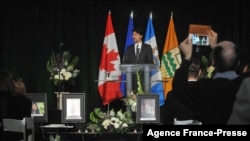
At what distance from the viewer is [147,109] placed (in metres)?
6.66

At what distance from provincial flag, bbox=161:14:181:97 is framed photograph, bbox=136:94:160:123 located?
2616 mm

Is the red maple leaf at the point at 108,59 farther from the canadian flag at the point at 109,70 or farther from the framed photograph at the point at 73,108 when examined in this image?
the framed photograph at the point at 73,108

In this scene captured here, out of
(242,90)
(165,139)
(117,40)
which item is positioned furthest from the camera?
(117,40)

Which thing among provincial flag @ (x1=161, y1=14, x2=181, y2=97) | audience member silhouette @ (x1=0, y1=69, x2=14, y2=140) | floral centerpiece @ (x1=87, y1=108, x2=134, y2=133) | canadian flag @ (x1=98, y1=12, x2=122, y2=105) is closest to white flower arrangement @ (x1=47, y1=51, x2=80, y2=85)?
canadian flag @ (x1=98, y1=12, x2=122, y2=105)

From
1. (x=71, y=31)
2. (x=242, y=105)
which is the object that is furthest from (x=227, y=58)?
(x=71, y=31)

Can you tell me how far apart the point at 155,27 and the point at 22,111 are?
16.0ft

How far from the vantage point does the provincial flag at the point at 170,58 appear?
9.33 metres

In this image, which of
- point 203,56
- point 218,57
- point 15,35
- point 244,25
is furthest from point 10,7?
point 218,57

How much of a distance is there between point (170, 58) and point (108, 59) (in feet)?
3.75

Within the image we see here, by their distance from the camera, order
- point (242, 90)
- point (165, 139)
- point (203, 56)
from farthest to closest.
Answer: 1. point (203, 56)
2. point (165, 139)
3. point (242, 90)

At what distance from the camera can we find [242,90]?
9.53ft

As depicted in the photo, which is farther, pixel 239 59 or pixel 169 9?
pixel 169 9

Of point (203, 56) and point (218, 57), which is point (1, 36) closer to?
point (203, 56)

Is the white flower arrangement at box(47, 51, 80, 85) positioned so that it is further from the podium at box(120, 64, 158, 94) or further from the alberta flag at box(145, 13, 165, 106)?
the alberta flag at box(145, 13, 165, 106)
